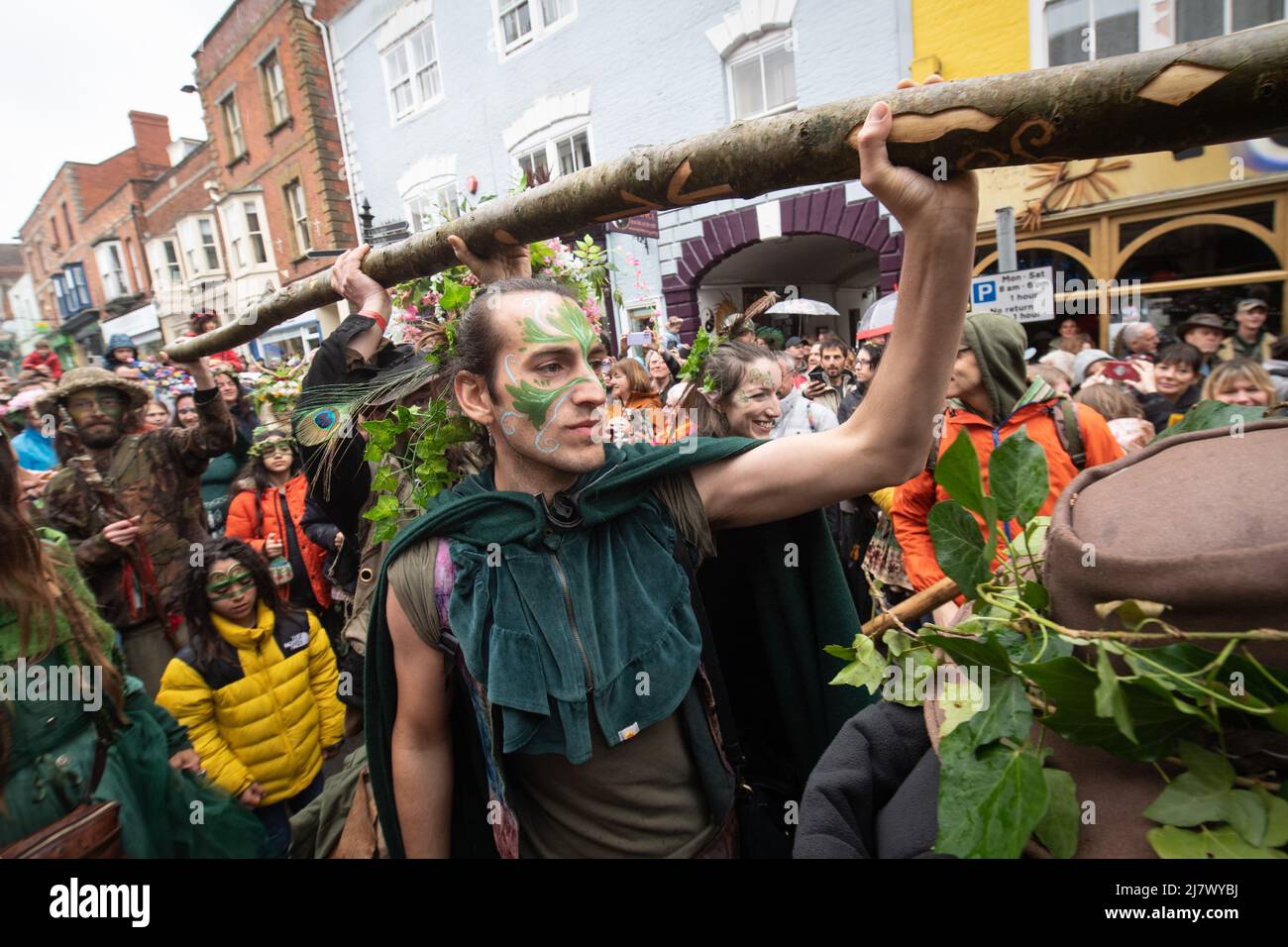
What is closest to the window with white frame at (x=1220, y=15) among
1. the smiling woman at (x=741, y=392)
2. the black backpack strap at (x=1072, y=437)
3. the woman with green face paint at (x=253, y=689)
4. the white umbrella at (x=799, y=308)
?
the white umbrella at (x=799, y=308)

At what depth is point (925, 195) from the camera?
1.04 metres

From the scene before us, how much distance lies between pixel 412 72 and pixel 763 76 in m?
7.61

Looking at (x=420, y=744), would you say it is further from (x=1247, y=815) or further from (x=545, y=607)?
(x=1247, y=815)

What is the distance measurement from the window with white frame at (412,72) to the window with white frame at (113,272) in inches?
483

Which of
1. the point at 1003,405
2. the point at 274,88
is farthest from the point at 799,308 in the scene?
the point at 274,88

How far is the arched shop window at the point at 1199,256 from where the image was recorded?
732cm

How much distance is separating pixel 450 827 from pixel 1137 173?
9612 millimetres

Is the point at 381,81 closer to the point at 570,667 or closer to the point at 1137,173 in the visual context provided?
the point at 1137,173

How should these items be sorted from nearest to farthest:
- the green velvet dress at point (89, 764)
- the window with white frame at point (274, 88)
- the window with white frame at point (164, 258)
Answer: the green velvet dress at point (89, 764), the window with white frame at point (274, 88), the window with white frame at point (164, 258)

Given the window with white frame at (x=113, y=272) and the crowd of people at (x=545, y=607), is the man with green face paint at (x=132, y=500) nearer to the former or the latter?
the crowd of people at (x=545, y=607)

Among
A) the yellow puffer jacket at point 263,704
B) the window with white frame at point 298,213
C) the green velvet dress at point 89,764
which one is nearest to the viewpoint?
the green velvet dress at point 89,764

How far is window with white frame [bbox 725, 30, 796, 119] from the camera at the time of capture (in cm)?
927

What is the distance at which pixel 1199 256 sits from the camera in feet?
24.9
